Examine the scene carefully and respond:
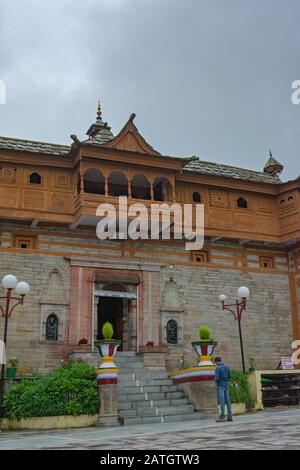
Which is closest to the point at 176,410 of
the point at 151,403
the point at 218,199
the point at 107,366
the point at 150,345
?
the point at 151,403

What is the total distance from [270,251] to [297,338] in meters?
3.83

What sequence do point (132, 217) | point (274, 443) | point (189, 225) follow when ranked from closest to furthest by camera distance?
point (274, 443) < point (132, 217) < point (189, 225)

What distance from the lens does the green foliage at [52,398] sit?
13250mm

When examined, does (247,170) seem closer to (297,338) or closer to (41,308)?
(297,338)

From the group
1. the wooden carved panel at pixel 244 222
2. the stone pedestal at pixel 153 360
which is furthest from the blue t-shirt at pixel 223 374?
the wooden carved panel at pixel 244 222

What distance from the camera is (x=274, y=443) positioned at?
7578mm

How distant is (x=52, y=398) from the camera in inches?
532

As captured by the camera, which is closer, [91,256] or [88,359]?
[88,359]

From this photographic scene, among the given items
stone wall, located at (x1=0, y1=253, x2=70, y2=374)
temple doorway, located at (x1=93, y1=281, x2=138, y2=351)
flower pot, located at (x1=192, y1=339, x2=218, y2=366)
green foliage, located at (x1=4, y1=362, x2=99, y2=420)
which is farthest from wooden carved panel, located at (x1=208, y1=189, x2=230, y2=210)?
green foliage, located at (x1=4, y1=362, x2=99, y2=420)

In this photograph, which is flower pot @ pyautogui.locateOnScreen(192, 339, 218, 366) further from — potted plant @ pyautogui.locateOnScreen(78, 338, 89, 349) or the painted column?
potted plant @ pyautogui.locateOnScreen(78, 338, 89, 349)

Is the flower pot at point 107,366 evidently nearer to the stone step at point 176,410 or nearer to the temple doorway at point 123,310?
the stone step at point 176,410

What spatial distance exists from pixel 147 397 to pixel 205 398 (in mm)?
1701

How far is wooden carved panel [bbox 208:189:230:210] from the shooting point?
21391 mm
